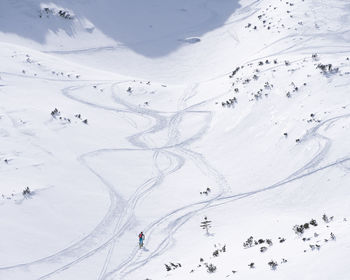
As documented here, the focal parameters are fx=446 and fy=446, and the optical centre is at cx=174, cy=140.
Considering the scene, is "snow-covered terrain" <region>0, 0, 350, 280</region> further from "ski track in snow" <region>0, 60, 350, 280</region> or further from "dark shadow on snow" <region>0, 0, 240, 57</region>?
"dark shadow on snow" <region>0, 0, 240, 57</region>

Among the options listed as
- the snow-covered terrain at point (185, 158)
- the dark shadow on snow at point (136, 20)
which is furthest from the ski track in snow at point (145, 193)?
the dark shadow on snow at point (136, 20)

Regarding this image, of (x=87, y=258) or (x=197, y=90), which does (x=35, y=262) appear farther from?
(x=197, y=90)

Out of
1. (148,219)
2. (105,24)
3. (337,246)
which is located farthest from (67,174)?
(105,24)

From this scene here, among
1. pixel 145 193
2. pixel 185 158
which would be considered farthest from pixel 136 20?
pixel 145 193

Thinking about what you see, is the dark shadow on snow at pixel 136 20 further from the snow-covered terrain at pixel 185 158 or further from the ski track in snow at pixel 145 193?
the ski track in snow at pixel 145 193

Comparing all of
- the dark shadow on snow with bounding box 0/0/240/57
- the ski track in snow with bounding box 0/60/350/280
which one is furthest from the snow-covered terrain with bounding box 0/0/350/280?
the dark shadow on snow with bounding box 0/0/240/57

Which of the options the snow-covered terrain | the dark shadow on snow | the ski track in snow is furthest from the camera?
the dark shadow on snow

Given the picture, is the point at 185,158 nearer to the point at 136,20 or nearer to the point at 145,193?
the point at 145,193

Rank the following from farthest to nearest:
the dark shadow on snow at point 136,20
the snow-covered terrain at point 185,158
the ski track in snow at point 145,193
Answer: the dark shadow on snow at point 136,20 → the ski track in snow at point 145,193 → the snow-covered terrain at point 185,158
